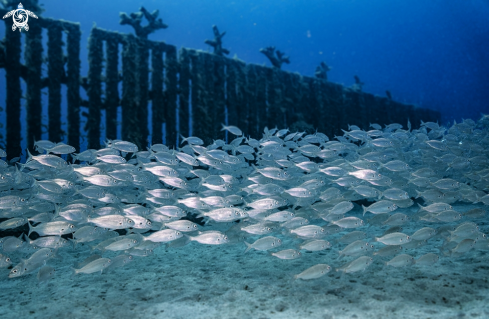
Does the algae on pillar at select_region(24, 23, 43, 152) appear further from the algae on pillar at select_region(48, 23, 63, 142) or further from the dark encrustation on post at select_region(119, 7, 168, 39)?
the dark encrustation on post at select_region(119, 7, 168, 39)

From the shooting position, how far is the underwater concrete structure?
6.94 m

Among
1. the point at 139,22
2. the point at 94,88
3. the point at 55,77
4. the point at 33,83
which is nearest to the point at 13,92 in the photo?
the point at 33,83

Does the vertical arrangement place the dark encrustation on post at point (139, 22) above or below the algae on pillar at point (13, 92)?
above

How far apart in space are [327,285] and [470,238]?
6.80 ft

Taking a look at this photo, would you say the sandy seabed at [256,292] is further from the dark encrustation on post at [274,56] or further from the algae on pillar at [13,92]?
the dark encrustation on post at [274,56]

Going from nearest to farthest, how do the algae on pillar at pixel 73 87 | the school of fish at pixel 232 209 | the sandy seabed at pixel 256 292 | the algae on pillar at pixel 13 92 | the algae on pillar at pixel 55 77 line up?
the sandy seabed at pixel 256 292
the school of fish at pixel 232 209
the algae on pillar at pixel 13 92
the algae on pillar at pixel 55 77
the algae on pillar at pixel 73 87

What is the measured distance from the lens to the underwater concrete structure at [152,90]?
6.94 metres

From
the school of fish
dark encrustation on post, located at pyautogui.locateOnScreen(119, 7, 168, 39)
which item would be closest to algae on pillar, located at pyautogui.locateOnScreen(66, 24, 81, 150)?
dark encrustation on post, located at pyautogui.locateOnScreen(119, 7, 168, 39)

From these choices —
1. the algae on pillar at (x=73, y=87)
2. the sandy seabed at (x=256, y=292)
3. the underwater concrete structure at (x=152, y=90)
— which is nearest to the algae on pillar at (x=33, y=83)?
the underwater concrete structure at (x=152, y=90)

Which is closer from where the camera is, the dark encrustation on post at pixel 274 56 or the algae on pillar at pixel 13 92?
the algae on pillar at pixel 13 92

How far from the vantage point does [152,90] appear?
8.34 meters

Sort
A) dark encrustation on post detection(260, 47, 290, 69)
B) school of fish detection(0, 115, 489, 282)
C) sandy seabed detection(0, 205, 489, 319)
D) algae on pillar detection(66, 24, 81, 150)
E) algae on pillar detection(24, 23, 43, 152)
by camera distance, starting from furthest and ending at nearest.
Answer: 1. dark encrustation on post detection(260, 47, 290, 69)
2. algae on pillar detection(66, 24, 81, 150)
3. algae on pillar detection(24, 23, 43, 152)
4. school of fish detection(0, 115, 489, 282)
5. sandy seabed detection(0, 205, 489, 319)

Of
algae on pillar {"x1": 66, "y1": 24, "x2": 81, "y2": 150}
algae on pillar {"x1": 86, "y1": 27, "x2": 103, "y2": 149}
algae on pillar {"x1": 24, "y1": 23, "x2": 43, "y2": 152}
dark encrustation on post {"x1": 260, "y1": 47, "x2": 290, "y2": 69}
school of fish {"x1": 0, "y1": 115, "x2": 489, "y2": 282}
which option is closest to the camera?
school of fish {"x1": 0, "y1": 115, "x2": 489, "y2": 282}

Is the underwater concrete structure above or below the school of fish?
above
